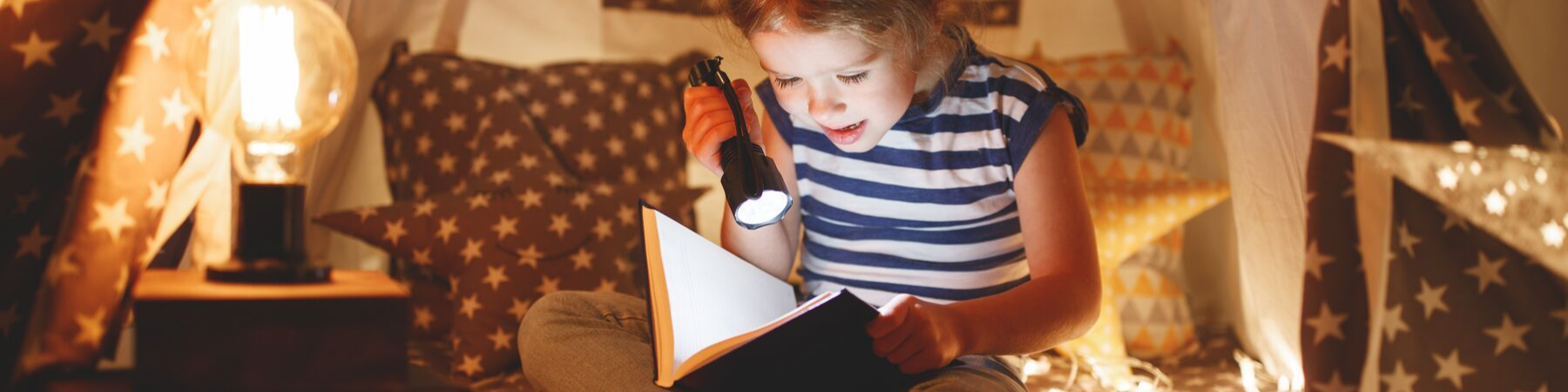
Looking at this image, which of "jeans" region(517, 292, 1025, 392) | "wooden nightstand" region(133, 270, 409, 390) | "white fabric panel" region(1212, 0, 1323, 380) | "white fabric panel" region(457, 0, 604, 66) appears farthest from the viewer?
"white fabric panel" region(457, 0, 604, 66)

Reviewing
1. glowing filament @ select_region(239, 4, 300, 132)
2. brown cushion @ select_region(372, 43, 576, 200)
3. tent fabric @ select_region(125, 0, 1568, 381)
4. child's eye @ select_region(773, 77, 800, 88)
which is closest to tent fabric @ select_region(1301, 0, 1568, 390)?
tent fabric @ select_region(125, 0, 1568, 381)

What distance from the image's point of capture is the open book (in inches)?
31.6

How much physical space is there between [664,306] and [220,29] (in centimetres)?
41

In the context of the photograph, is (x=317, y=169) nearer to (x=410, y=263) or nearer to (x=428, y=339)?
(x=410, y=263)

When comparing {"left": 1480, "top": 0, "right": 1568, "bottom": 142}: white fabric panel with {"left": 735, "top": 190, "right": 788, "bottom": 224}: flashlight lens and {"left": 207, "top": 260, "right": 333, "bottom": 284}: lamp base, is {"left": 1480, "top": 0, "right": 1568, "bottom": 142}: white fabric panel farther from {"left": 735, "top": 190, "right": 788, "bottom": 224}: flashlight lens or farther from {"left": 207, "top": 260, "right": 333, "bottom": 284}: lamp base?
{"left": 207, "top": 260, "right": 333, "bottom": 284}: lamp base

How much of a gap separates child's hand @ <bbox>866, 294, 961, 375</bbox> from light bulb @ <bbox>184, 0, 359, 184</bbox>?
0.44 meters

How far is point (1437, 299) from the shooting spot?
0.93m

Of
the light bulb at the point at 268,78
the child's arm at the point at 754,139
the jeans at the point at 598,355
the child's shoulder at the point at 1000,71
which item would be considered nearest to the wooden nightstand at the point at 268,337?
the light bulb at the point at 268,78

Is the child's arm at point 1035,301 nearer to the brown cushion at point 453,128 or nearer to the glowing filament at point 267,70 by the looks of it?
the glowing filament at point 267,70

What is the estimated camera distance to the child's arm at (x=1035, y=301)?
875 mm

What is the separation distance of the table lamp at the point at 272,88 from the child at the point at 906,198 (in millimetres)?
282

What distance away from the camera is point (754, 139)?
3.64 feet

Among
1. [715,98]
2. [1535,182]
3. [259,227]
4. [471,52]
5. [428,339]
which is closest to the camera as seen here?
[259,227]

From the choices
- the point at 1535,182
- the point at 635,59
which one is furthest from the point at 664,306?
the point at 635,59
